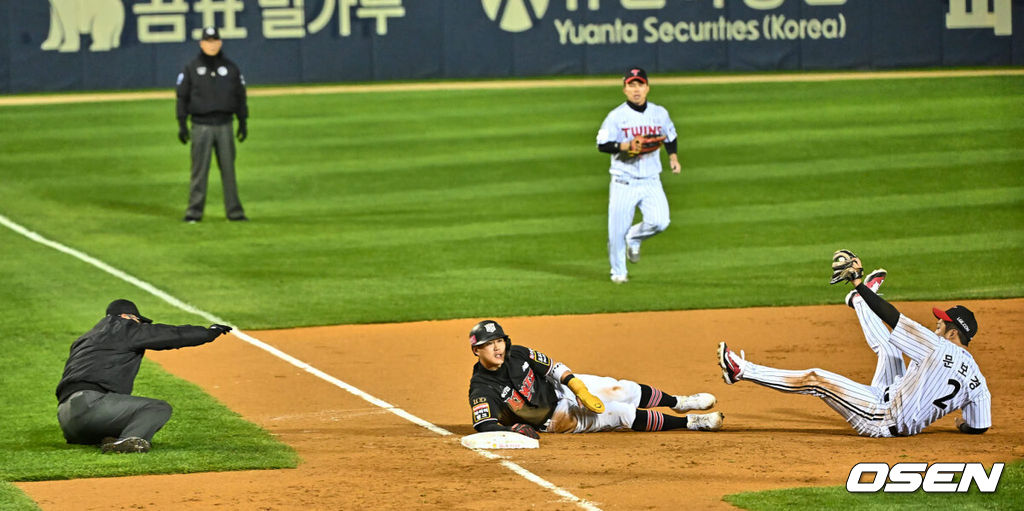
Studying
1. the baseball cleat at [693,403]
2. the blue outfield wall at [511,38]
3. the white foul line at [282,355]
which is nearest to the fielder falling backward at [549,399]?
the baseball cleat at [693,403]

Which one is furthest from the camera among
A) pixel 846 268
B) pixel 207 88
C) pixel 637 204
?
pixel 207 88

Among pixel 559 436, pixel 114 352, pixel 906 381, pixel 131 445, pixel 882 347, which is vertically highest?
pixel 114 352

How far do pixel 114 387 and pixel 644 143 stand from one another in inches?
259

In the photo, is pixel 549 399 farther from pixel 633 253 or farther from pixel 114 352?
pixel 633 253

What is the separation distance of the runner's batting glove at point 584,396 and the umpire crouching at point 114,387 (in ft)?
6.68

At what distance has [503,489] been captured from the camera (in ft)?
23.7

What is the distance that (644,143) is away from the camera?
13.5 meters

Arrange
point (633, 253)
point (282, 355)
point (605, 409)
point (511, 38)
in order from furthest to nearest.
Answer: point (511, 38)
point (633, 253)
point (282, 355)
point (605, 409)

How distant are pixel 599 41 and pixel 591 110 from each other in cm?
470

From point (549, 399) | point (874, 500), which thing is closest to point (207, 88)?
point (549, 399)

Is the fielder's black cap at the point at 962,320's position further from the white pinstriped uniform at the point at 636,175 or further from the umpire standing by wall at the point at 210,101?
the umpire standing by wall at the point at 210,101

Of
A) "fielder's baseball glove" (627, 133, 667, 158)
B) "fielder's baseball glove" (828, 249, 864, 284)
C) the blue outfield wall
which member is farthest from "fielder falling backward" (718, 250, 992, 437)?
the blue outfield wall

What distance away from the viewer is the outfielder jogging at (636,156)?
13539mm

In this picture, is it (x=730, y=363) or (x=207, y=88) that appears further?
(x=207, y=88)
